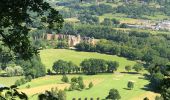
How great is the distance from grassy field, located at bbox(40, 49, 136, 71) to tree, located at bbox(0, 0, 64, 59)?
368 ft

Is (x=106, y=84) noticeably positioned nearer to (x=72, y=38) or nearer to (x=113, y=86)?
(x=113, y=86)

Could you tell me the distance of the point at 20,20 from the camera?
1328 cm

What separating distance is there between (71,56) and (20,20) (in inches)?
5031

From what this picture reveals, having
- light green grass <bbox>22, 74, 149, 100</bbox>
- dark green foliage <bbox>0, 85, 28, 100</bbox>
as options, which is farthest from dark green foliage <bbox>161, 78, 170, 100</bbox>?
light green grass <bbox>22, 74, 149, 100</bbox>

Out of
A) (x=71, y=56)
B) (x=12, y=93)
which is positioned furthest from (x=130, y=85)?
(x=12, y=93)

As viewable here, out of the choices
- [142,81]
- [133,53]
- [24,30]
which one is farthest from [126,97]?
[24,30]

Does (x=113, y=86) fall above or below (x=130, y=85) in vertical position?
below

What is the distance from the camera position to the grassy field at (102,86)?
91.5 metres

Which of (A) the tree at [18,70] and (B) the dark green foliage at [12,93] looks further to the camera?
(A) the tree at [18,70]

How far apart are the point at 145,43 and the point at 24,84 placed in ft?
279

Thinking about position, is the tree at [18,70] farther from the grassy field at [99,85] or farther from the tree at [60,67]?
the tree at [60,67]

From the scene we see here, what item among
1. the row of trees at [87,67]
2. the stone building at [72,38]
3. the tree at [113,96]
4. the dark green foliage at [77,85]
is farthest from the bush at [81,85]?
the stone building at [72,38]

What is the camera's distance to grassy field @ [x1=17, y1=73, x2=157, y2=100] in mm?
91525

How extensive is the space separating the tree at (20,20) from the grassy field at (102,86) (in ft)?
232
